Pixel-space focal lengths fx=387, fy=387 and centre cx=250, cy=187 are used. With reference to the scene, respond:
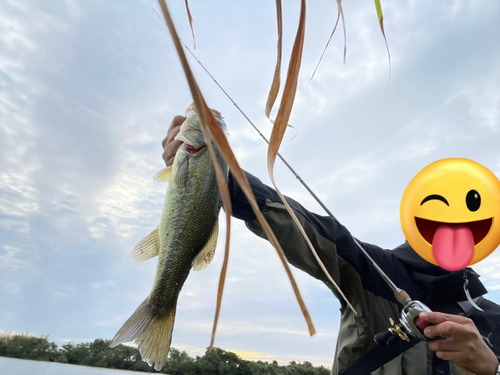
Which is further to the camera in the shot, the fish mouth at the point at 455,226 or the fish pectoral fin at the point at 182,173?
the fish mouth at the point at 455,226

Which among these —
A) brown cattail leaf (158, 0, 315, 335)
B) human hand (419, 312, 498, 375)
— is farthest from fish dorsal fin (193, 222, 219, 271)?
brown cattail leaf (158, 0, 315, 335)

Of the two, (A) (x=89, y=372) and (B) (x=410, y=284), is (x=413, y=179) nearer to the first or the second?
(B) (x=410, y=284)

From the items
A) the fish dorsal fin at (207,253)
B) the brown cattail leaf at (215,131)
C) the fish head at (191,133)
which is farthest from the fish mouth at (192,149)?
the brown cattail leaf at (215,131)

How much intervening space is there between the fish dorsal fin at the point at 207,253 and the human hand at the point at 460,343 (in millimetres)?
1239

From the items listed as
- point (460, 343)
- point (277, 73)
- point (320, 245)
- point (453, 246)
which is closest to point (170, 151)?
point (320, 245)

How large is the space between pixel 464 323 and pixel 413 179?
111 cm

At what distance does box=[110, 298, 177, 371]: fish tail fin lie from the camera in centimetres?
185

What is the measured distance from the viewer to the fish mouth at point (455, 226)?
2.85 meters

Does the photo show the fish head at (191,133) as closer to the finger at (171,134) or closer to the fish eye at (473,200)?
the finger at (171,134)

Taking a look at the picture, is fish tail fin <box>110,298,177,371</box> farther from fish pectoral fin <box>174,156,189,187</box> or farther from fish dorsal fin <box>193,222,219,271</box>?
fish pectoral fin <box>174,156,189,187</box>

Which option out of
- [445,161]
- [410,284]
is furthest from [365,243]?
[445,161]

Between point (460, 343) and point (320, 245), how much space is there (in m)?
1.09

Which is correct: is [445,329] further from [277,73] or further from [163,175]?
[277,73]

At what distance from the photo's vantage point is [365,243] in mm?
3506
